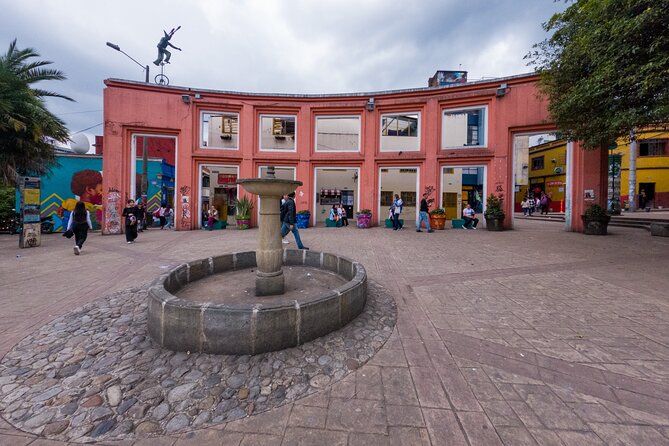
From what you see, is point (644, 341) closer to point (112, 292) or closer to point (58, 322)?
point (58, 322)

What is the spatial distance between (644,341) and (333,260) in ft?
14.0

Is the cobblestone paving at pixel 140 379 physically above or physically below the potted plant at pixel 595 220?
below

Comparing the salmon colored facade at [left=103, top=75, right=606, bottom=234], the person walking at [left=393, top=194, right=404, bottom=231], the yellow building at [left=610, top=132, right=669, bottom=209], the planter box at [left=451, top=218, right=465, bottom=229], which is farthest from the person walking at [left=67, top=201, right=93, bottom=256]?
the yellow building at [left=610, top=132, right=669, bottom=209]

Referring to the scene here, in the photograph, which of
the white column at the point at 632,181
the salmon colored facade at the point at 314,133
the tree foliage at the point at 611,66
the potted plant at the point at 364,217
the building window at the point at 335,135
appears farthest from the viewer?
the white column at the point at 632,181

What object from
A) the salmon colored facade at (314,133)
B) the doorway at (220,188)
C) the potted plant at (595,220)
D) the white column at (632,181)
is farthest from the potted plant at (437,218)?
the white column at (632,181)

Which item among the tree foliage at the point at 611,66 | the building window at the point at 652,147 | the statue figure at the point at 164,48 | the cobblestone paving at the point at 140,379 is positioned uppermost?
the statue figure at the point at 164,48

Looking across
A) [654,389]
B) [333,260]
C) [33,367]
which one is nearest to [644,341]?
[654,389]

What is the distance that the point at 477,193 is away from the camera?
84.7 ft

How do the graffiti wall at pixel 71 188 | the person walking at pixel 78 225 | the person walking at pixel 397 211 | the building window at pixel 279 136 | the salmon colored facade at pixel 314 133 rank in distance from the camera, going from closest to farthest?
the person walking at pixel 78 225 → the salmon colored facade at pixel 314 133 → the person walking at pixel 397 211 → the graffiti wall at pixel 71 188 → the building window at pixel 279 136

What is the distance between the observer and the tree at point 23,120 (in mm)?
10664

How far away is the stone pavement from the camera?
1.94 m

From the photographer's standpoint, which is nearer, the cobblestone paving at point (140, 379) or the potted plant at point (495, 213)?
the cobblestone paving at point (140, 379)

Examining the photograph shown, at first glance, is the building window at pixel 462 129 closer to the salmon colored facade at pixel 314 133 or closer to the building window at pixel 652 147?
the salmon colored facade at pixel 314 133

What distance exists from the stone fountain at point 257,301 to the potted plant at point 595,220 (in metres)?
12.1
